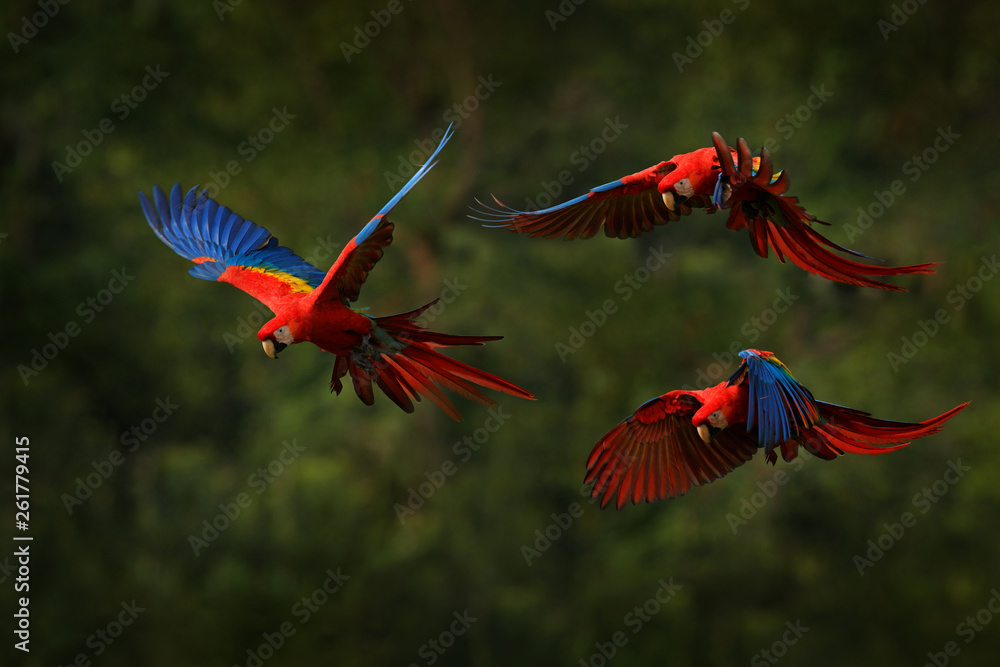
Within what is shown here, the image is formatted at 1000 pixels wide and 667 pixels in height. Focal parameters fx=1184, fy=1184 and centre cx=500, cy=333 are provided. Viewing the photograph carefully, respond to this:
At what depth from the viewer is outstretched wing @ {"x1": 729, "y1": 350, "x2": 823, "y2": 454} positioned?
2129mm

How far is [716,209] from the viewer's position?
85.5 inches

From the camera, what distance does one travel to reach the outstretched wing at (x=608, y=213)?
2.33m

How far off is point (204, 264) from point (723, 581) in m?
4.91

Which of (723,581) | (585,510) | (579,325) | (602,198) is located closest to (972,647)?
(723,581)

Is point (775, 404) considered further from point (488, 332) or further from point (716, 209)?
point (488, 332)

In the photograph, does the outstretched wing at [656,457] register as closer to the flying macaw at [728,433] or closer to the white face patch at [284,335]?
the flying macaw at [728,433]

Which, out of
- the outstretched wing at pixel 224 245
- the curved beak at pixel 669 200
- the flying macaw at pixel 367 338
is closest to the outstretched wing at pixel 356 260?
the flying macaw at pixel 367 338

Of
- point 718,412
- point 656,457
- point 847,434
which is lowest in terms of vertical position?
point 656,457

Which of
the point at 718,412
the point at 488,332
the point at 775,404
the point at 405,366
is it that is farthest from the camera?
the point at 488,332

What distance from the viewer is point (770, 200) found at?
2078 millimetres

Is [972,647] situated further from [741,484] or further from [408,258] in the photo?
[408,258]

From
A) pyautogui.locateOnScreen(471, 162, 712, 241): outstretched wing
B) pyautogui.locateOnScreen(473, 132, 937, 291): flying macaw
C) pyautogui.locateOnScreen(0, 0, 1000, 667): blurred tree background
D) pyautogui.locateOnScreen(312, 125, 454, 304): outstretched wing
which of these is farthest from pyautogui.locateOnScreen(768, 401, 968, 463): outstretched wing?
pyautogui.locateOnScreen(0, 0, 1000, 667): blurred tree background

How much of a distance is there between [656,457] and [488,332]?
4.95m

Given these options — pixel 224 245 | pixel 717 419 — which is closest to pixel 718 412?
pixel 717 419
